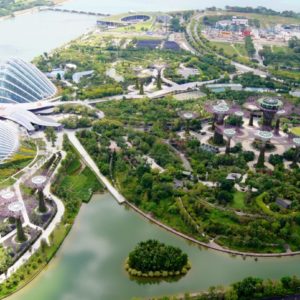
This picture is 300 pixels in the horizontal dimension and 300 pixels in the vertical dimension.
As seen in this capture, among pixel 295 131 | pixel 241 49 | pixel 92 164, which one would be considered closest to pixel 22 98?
pixel 92 164

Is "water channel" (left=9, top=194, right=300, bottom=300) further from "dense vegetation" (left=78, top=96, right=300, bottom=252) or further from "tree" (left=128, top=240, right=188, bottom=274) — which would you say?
"dense vegetation" (left=78, top=96, right=300, bottom=252)

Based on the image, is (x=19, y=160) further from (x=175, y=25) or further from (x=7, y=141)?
(x=175, y=25)

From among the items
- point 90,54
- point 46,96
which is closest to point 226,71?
point 90,54

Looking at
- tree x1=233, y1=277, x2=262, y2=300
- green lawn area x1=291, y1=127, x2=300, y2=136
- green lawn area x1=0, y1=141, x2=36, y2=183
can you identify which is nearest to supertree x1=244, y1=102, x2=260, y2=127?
green lawn area x1=291, y1=127, x2=300, y2=136

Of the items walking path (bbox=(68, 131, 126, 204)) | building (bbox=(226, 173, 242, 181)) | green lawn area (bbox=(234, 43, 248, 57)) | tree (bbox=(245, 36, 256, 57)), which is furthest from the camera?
green lawn area (bbox=(234, 43, 248, 57))

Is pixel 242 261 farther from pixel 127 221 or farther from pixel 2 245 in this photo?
pixel 2 245
